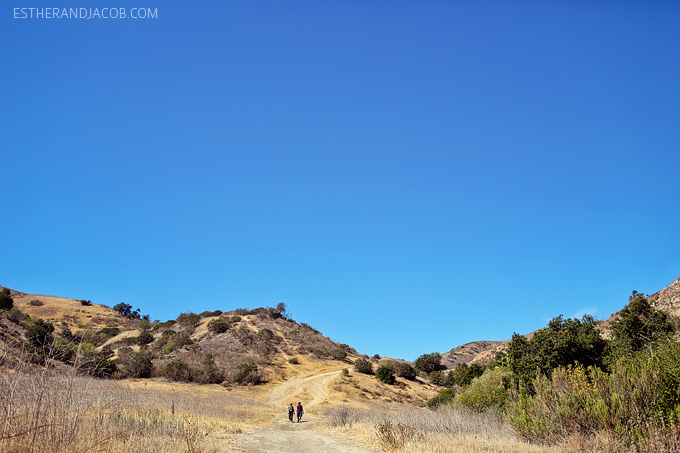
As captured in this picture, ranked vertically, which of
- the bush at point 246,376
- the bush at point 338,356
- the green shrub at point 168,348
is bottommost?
the bush at point 246,376

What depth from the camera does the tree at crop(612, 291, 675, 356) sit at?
23422 millimetres

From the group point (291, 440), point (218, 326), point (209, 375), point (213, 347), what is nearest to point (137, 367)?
point (209, 375)

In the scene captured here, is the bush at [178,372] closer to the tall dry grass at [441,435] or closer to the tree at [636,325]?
the tall dry grass at [441,435]

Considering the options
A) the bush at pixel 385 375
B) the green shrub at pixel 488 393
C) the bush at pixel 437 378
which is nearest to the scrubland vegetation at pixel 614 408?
the green shrub at pixel 488 393

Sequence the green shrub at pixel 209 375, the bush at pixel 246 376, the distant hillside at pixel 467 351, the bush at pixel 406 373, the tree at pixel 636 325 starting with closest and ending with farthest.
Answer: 1. the tree at pixel 636 325
2. the green shrub at pixel 209 375
3. the bush at pixel 246 376
4. the bush at pixel 406 373
5. the distant hillside at pixel 467 351

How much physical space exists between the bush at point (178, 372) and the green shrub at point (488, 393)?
31618 millimetres

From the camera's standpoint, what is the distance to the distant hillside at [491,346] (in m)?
44.7

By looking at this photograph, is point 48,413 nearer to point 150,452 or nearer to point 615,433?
point 150,452

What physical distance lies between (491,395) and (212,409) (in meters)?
18.0

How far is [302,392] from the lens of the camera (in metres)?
44.5

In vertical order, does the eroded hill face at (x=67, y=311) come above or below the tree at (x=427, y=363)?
above

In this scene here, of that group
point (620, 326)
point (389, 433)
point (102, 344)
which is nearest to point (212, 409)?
point (389, 433)

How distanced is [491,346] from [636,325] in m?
82.1

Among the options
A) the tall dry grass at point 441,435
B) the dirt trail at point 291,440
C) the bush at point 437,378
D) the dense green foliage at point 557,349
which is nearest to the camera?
the tall dry grass at point 441,435
